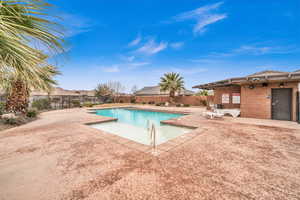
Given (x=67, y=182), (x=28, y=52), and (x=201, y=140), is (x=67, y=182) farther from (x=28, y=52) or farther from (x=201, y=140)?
(x=201, y=140)

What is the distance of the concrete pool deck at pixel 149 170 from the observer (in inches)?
67.6

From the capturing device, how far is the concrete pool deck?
67.6 inches

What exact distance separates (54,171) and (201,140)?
4077 millimetres

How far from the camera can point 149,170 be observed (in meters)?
2.25

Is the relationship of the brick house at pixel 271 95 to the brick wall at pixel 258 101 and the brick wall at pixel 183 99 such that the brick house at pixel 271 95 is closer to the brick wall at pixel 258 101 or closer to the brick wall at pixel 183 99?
the brick wall at pixel 258 101

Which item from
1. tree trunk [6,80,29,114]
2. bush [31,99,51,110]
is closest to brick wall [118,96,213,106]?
bush [31,99,51,110]

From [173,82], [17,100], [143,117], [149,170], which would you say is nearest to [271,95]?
[149,170]

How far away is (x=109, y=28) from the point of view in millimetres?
11445

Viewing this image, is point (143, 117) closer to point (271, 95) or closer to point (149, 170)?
point (149, 170)

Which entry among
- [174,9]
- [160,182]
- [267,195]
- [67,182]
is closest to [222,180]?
[267,195]

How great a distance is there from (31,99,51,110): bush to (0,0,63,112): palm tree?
Answer: 1607 centimetres

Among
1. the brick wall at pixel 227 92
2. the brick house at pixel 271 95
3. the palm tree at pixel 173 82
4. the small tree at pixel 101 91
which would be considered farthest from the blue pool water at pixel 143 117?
the small tree at pixel 101 91

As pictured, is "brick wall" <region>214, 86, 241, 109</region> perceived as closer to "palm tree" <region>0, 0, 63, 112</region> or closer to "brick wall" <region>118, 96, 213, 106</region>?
"brick wall" <region>118, 96, 213, 106</region>

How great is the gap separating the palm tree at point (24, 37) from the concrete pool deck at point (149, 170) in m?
1.83
